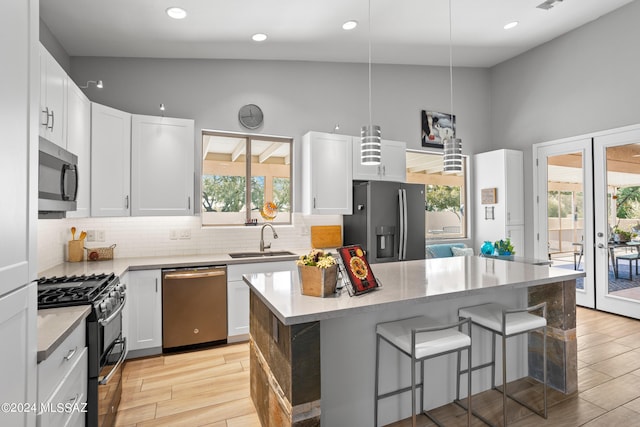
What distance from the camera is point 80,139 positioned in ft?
9.68

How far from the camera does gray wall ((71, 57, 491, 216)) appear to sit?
12.8ft

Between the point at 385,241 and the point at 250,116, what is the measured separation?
7.62 ft

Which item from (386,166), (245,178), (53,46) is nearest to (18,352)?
(53,46)

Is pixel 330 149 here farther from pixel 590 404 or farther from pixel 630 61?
pixel 630 61

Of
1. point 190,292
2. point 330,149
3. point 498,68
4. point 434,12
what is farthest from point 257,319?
point 498,68

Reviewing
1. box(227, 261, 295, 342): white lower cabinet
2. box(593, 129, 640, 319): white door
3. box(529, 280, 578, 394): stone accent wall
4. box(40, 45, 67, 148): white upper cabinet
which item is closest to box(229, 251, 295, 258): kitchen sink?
box(227, 261, 295, 342): white lower cabinet

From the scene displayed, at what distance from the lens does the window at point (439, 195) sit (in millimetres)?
5613

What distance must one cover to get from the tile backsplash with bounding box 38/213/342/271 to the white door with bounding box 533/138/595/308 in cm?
362

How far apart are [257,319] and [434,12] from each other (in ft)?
11.9

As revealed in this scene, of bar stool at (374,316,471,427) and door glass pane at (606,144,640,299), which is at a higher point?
door glass pane at (606,144,640,299)

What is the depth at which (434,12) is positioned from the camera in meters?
Answer: 3.78

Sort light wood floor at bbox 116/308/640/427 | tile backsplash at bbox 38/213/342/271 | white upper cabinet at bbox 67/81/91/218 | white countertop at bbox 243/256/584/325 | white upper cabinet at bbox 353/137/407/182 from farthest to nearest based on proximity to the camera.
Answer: white upper cabinet at bbox 353/137/407/182, tile backsplash at bbox 38/213/342/271, white upper cabinet at bbox 67/81/91/218, light wood floor at bbox 116/308/640/427, white countertop at bbox 243/256/584/325

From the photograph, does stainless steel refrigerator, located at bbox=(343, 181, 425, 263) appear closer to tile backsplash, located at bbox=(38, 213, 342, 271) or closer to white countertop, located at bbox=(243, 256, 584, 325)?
tile backsplash, located at bbox=(38, 213, 342, 271)

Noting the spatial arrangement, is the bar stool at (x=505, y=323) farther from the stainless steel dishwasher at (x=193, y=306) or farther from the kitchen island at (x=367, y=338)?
the stainless steel dishwasher at (x=193, y=306)
